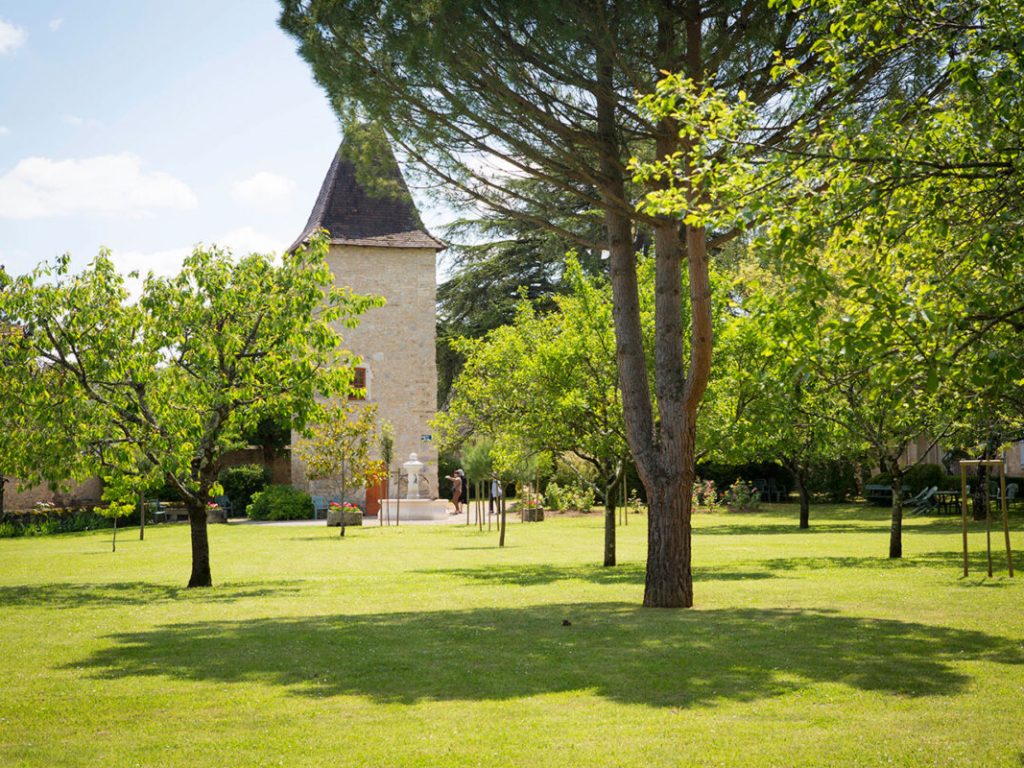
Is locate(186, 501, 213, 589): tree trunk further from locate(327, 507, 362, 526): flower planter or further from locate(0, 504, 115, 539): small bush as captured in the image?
locate(0, 504, 115, 539): small bush

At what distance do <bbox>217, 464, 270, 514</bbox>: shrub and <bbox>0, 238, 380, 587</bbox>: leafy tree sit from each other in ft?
72.5

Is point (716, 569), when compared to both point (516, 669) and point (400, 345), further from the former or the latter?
point (400, 345)

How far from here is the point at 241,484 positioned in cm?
3744

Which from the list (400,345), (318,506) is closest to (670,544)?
(318,506)

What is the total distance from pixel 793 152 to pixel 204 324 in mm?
10063

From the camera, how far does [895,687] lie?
732 centimetres

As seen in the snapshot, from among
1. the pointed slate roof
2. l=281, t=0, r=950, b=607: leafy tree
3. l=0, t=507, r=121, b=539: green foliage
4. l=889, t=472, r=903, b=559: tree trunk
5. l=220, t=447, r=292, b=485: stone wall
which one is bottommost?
l=0, t=507, r=121, b=539: green foliage

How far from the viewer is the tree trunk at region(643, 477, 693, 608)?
466 inches

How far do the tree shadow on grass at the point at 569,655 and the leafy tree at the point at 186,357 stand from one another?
14.3 feet

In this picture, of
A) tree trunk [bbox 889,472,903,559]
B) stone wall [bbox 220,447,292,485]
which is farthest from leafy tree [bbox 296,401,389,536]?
tree trunk [bbox 889,472,903,559]

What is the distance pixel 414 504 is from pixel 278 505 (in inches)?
183

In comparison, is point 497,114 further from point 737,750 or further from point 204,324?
point 737,750

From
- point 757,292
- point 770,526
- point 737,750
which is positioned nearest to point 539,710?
point 737,750

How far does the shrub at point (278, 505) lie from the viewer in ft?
119
